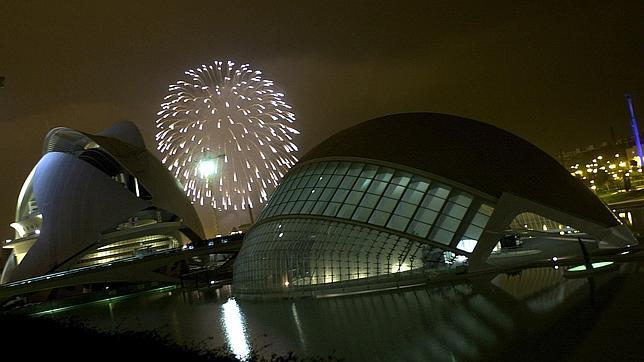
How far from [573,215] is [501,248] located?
22.1ft

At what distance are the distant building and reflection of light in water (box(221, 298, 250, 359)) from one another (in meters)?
36.4

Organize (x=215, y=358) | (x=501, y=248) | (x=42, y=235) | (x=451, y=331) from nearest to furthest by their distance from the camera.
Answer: (x=215, y=358) → (x=451, y=331) → (x=501, y=248) → (x=42, y=235)

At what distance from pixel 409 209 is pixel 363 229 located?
214cm

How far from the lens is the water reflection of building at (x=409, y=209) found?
25000 millimetres

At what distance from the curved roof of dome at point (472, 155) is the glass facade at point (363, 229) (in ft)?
2.67

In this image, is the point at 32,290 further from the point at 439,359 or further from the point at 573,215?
the point at 439,359

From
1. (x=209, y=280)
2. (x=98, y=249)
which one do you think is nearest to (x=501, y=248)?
(x=209, y=280)

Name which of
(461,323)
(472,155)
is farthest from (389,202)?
(461,323)

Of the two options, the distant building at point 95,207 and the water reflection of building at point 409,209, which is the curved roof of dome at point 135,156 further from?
the water reflection of building at point 409,209

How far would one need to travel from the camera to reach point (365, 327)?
55.7ft

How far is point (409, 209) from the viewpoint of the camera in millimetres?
25969

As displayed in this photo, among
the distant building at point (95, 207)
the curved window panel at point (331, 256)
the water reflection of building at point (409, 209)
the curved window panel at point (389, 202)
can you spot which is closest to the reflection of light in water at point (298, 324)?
the curved window panel at point (331, 256)

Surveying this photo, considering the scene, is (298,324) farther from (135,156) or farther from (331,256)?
(135,156)

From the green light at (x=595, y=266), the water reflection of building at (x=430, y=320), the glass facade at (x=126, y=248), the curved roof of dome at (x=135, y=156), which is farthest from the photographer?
the curved roof of dome at (x=135, y=156)
